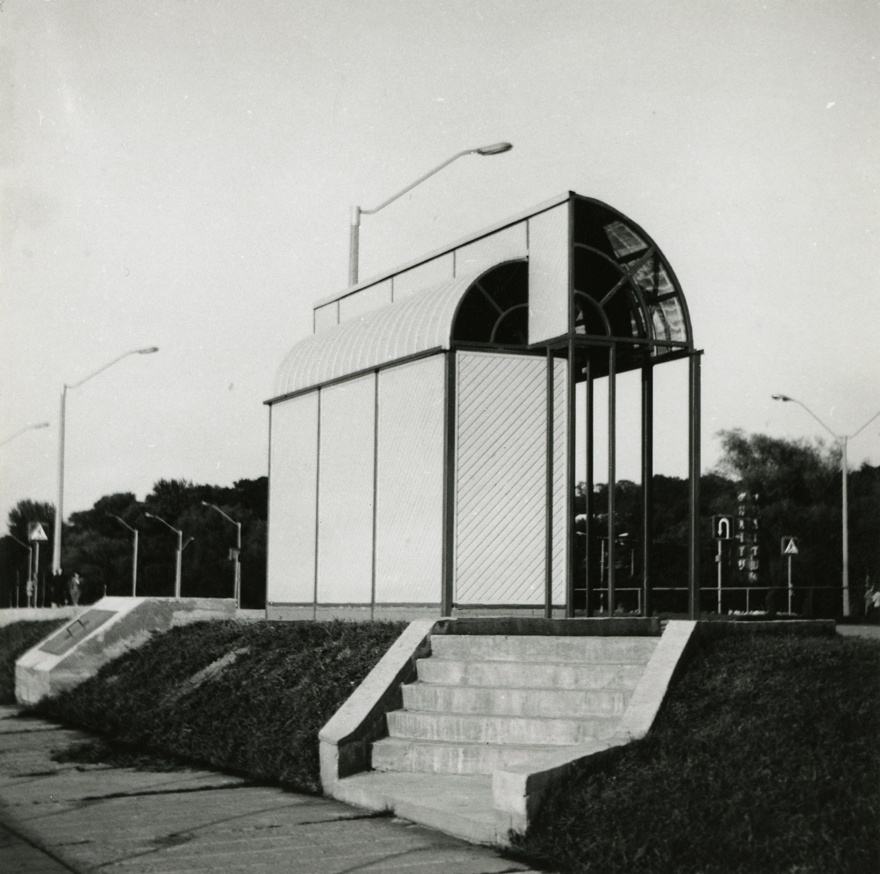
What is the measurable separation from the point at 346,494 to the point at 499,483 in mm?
2958

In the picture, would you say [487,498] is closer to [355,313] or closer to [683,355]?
[683,355]

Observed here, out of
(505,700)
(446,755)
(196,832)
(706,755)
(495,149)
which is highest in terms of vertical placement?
(495,149)

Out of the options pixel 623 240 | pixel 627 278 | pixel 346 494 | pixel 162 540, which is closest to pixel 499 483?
pixel 627 278

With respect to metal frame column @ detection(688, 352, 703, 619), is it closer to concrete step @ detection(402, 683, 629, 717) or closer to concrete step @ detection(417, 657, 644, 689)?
concrete step @ detection(417, 657, 644, 689)

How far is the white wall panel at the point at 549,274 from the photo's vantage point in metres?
14.7

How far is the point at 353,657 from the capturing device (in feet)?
42.6

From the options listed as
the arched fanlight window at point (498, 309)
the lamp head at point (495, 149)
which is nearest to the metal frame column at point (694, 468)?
the arched fanlight window at point (498, 309)

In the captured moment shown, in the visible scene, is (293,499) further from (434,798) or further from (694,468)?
(434,798)

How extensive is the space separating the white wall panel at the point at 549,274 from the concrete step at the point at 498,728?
554cm

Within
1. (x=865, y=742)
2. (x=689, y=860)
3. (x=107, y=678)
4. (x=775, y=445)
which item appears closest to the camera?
(x=689, y=860)

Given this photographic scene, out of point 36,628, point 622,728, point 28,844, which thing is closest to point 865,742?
point 622,728

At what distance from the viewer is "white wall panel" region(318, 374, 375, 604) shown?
16.8 metres

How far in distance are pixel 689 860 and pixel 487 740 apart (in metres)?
3.39

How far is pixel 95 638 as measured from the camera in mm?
19000
